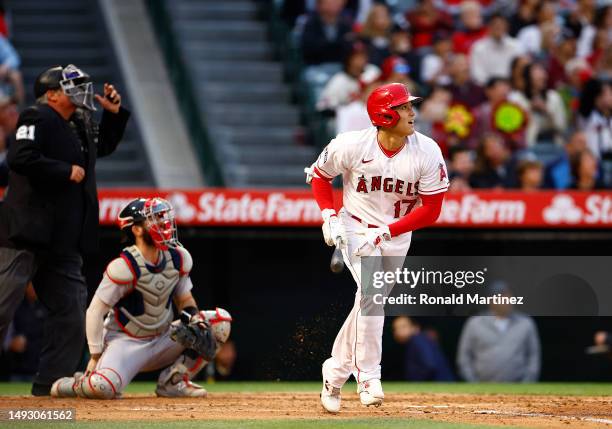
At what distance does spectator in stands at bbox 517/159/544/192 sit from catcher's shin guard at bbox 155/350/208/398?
492cm

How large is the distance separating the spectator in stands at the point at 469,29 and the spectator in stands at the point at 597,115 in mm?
1424

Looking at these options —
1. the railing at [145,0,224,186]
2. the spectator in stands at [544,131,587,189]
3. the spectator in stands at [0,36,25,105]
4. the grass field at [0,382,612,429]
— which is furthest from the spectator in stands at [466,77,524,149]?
the spectator in stands at [0,36,25,105]

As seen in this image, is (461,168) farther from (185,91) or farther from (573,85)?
(185,91)

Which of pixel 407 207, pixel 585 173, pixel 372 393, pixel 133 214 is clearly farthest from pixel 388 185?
pixel 585 173

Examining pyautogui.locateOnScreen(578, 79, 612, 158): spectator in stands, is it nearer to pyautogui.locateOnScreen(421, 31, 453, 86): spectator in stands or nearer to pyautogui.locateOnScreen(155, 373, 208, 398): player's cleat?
pyautogui.locateOnScreen(421, 31, 453, 86): spectator in stands

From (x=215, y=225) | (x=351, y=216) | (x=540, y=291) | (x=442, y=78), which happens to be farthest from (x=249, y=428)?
(x=442, y=78)

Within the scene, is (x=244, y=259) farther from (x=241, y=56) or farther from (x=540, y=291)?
(x=241, y=56)

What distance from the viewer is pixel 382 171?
22.3 ft

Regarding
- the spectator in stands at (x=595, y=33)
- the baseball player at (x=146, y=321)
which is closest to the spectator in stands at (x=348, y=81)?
the spectator in stands at (x=595, y=33)

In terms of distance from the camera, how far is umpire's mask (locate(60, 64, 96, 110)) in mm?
7715

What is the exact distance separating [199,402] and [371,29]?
7112 millimetres

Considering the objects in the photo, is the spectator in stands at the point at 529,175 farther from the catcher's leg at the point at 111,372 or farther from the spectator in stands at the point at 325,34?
the catcher's leg at the point at 111,372

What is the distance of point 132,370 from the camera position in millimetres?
7723

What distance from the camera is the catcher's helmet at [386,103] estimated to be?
675 cm
